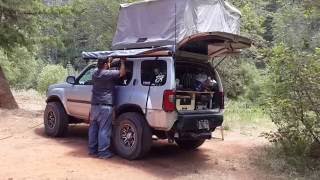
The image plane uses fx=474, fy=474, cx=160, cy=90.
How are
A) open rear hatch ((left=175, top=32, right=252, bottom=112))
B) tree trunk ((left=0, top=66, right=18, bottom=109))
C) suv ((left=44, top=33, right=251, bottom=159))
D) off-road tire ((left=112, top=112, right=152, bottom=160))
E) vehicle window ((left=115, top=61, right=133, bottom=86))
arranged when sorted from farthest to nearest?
tree trunk ((left=0, top=66, right=18, bottom=109))
vehicle window ((left=115, top=61, right=133, bottom=86))
open rear hatch ((left=175, top=32, right=252, bottom=112))
off-road tire ((left=112, top=112, right=152, bottom=160))
suv ((left=44, top=33, right=251, bottom=159))

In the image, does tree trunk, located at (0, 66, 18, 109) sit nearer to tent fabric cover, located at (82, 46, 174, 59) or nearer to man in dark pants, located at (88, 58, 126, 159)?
tent fabric cover, located at (82, 46, 174, 59)

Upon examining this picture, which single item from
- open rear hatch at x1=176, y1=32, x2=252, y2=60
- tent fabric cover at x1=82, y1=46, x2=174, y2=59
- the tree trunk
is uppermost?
open rear hatch at x1=176, y1=32, x2=252, y2=60

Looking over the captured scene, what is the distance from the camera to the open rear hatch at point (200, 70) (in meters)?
8.62

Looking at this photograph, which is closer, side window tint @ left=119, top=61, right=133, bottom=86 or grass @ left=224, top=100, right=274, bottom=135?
side window tint @ left=119, top=61, right=133, bottom=86

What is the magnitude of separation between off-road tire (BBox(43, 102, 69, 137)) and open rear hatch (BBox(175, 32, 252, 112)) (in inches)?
126

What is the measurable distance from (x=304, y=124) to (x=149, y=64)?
3068 mm

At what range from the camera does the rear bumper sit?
8367mm

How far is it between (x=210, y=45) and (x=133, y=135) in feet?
7.88

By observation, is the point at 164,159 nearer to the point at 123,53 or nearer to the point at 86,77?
the point at 123,53

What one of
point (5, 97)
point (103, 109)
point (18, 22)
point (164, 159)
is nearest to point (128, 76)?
point (103, 109)

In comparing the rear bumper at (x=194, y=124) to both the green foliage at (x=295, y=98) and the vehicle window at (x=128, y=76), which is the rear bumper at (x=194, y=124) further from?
the vehicle window at (x=128, y=76)

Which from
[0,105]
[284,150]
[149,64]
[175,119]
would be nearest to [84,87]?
[149,64]

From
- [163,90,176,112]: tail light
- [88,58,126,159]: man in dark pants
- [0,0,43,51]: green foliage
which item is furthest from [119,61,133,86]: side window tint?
[0,0,43,51]: green foliage

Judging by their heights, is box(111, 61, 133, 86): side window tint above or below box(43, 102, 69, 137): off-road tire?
above
